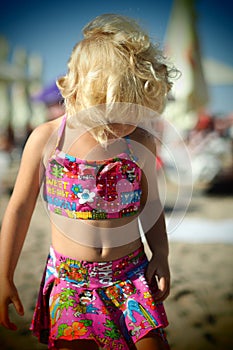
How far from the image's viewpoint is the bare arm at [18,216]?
0.89 meters

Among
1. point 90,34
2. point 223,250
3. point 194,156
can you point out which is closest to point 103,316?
point 90,34

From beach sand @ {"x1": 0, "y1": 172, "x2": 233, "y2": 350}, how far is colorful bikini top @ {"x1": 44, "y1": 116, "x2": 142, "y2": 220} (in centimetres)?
78

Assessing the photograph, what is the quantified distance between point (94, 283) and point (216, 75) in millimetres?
5854

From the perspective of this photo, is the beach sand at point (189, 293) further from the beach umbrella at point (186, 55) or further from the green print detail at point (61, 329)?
the beach umbrella at point (186, 55)

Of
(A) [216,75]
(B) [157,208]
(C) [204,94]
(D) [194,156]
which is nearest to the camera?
(B) [157,208]

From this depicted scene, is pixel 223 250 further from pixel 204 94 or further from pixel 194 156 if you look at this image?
pixel 204 94

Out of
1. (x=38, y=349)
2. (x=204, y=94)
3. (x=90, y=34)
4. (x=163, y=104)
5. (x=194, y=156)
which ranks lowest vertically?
(x=194, y=156)

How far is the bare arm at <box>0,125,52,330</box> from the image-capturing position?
0.89 m

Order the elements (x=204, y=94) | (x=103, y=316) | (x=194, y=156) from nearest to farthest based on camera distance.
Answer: (x=103, y=316), (x=194, y=156), (x=204, y=94)

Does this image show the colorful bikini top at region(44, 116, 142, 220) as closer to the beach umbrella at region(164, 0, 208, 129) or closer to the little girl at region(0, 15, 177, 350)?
the little girl at region(0, 15, 177, 350)

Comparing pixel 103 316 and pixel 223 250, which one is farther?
pixel 223 250

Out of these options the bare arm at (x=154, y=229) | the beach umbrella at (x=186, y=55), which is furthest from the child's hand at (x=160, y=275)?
the beach umbrella at (x=186, y=55)

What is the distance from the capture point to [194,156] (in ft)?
16.7

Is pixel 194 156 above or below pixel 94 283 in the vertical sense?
below
